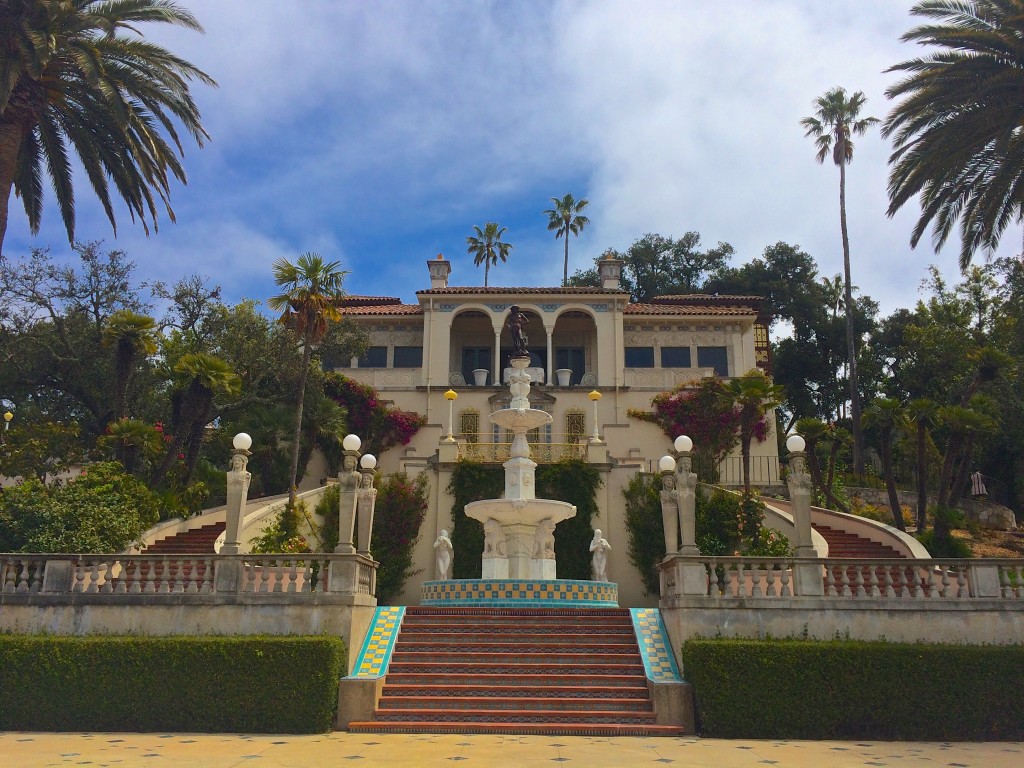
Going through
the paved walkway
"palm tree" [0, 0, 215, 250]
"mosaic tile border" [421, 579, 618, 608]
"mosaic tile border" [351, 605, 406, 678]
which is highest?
"palm tree" [0, 0, 215, 250]

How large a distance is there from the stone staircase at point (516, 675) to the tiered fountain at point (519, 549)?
1156mm

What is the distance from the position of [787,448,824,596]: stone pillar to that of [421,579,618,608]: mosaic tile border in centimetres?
530

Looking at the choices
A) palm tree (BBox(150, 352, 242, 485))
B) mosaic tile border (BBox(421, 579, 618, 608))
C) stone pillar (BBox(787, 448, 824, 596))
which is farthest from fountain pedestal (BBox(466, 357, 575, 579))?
palm tree (BBox(150, 352, 242, 485))

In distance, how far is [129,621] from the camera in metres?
14.2

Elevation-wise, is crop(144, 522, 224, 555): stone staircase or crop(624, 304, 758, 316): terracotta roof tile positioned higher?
crop(624, 304, 758, 316): terracotta roof tile

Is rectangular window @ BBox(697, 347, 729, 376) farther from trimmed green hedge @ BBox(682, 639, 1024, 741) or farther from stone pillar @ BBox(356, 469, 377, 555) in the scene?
trimmed green hedge @ BBox(682, 639, 1024, 741)

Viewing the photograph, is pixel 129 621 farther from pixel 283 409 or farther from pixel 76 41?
pixel 283 409

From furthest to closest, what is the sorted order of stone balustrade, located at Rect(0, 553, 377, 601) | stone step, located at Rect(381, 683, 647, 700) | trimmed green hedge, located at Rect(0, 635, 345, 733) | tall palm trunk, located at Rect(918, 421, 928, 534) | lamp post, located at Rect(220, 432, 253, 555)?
tall palm trunk, located at Rect(918, 421, 928, 534) → lamp post, located at Rect(220, 432, 253, 555) → stone balustrade, located at Rect(0, 553, 377, 601) → stone step, located at Rect(381, 683, 647, 700) → trimmed green hedge, located at Rect(0, 635, 345, 733)

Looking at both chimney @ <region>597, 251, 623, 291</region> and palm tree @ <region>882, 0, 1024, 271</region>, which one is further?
chimney @ <region>597, 251, 623, 291</region>

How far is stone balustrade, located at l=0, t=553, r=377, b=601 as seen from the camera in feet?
47.3

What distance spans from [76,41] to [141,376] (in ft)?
55.1

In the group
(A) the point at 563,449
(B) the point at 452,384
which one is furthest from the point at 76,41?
(B) the point at 452,384

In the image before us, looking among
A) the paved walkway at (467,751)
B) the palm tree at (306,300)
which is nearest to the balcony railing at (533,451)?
the palm tree at (306,300)

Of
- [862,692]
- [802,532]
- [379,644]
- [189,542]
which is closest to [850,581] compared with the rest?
[802,532]
